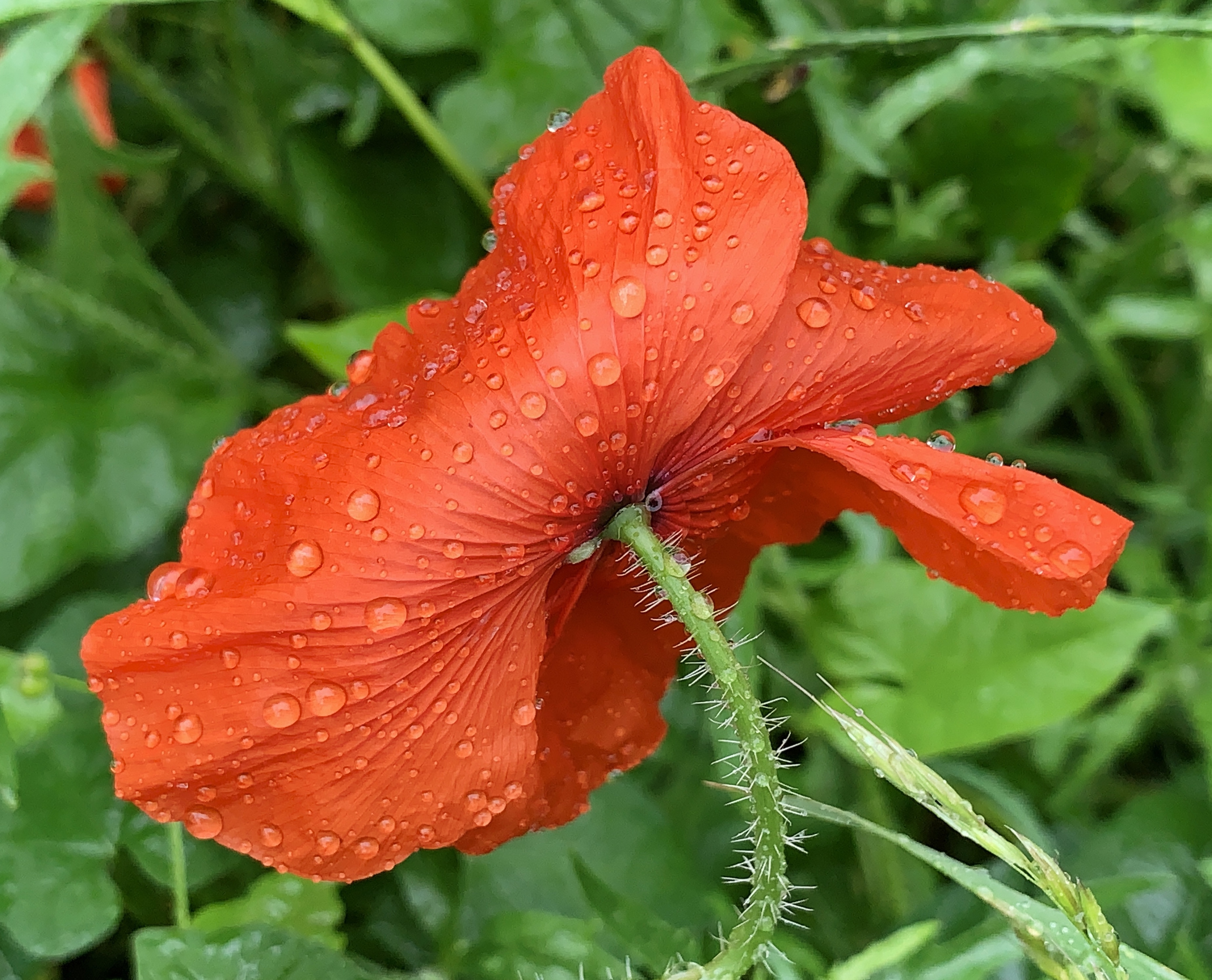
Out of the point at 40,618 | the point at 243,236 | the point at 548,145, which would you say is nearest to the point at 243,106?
the point at 243,236

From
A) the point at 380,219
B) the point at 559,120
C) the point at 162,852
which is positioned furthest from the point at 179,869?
the point at 380,219

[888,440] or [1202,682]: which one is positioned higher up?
[888,440]

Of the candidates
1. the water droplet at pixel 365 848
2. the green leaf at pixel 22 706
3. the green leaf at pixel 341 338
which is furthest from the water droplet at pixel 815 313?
the green leaf at pixel 22 706

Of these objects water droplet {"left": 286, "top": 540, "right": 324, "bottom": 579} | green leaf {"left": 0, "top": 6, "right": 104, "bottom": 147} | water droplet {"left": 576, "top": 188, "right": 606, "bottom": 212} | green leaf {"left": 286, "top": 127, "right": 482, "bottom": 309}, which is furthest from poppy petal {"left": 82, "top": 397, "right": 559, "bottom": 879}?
green leaf {"left": 286, "top": 127, "right": 482, "bottom": 309}

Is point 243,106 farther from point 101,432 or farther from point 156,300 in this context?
point 101,432

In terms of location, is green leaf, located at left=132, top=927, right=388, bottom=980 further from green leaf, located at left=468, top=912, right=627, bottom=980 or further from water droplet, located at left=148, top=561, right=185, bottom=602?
water droplet, located at left=148, top=561, right=185, bottom=602

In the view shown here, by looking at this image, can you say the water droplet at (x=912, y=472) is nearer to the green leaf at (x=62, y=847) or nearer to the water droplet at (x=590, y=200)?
the water droplet at (x=590, y=200)

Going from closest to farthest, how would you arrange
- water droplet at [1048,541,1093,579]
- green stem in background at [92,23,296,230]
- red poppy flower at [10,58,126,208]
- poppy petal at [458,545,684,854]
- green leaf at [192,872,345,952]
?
water droplet at [1048,541,1093,579] → poppy petal at [458,545,684,854] → green leaf at [192,872,345,952] → green stem in background at [92,23,296,230] → red poppy flower at [10,58,126,208]
